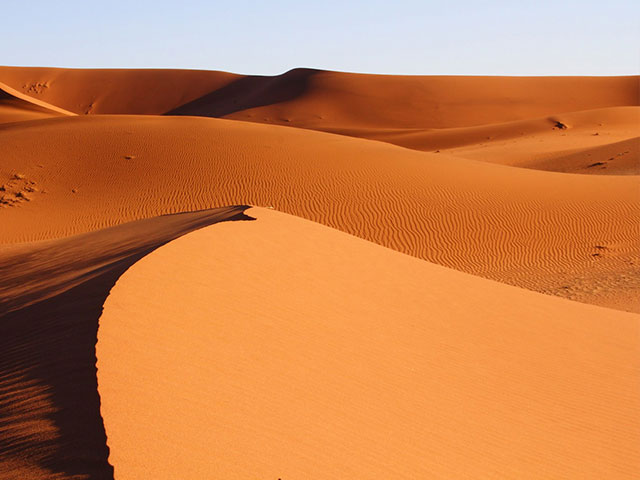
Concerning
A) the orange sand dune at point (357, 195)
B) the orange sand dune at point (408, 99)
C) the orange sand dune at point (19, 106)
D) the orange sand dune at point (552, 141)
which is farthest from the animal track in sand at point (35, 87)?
the orange sand dune at point (357, 195)

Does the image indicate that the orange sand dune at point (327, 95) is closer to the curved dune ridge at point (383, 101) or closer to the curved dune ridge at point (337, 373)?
the curved dune ridge at point (383, 101)

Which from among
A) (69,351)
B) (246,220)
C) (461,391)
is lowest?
(461,391)

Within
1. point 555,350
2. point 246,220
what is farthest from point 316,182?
point 555,350

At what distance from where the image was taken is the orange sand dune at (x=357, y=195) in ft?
49.5

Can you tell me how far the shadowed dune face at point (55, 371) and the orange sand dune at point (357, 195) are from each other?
841 centimetres

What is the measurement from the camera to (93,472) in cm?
318

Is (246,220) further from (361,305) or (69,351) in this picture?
(69,351)

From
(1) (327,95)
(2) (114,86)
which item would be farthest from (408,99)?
(2) (114,86)

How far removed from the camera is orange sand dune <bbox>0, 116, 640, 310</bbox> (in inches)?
594

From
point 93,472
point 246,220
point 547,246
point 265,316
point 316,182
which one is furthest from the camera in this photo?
point 316,182

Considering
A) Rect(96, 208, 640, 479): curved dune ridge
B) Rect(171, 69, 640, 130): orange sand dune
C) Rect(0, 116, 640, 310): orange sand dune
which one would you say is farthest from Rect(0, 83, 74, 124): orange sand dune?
Rect(171, 69, 640, 130): orange sand dune

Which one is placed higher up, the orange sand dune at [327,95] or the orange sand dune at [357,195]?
the orange sand dune at [327,95]

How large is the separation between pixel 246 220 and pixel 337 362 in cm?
314

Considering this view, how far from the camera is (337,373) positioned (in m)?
5.18
